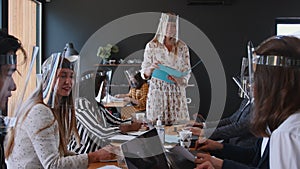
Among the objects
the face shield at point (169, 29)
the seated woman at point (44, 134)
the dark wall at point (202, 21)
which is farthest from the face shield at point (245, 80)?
the dark wall at point (202, 21)

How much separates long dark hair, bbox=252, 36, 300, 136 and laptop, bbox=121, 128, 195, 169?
0.39 meters

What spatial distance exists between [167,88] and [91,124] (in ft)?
2.44

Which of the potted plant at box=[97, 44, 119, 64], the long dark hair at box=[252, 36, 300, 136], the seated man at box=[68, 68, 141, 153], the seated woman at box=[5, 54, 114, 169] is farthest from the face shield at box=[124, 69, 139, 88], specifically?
the long dark hair at box=[252, 36, 300, 136]

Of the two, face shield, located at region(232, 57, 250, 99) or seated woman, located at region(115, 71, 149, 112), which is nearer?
face shield, located at region(232, 57, 250, 99)

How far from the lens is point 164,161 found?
1391 mm

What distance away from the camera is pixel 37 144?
56.6 inches

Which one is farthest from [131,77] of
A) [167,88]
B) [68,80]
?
[68,80]

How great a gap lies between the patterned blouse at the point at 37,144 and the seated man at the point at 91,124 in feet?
1.91

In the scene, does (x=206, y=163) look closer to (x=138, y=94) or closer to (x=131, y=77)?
(x=138, y=94)

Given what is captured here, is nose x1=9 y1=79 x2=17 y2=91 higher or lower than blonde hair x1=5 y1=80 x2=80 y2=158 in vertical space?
higher

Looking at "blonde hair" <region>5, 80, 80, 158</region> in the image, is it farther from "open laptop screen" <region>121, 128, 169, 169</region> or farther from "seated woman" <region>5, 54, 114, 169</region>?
"open laptop screen" <region>121, 128, 169, 169</region>

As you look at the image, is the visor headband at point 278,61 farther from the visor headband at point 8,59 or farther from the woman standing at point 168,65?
the woman standing at point 168,65

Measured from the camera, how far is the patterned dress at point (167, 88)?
265 centimetres

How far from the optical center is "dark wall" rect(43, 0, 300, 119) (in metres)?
6.14
